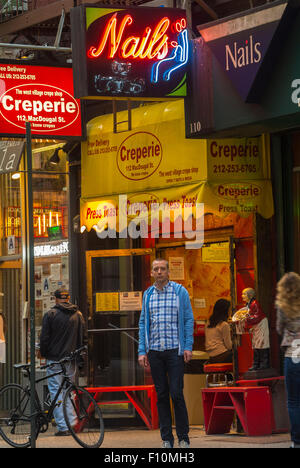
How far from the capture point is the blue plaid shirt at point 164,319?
1088 cm

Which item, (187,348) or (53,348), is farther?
(53,348)

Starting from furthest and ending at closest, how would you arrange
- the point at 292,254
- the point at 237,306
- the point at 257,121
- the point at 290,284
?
the point at 237,306 < the point at 292,254 < the point at 257,121 < the point at 290,284

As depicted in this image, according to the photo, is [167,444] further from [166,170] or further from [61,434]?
[166,170]

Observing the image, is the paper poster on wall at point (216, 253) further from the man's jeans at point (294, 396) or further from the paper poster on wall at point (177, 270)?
the man's jeans at point (294, 396)

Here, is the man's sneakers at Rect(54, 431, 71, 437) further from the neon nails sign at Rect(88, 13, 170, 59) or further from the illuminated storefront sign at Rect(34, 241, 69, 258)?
the neon nails sign at Rect(88, 13, 170, 59)

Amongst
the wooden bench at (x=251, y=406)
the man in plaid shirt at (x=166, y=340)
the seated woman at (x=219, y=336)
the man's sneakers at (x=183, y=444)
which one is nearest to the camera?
the man's sneakers at (x=183, y=444)

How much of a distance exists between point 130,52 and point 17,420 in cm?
479

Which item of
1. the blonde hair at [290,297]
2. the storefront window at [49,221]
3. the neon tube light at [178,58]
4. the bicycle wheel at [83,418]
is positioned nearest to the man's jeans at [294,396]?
the blonde hair at [290,297]

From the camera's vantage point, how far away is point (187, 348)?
10.8 m

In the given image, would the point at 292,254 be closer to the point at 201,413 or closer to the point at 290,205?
the point at 290,205

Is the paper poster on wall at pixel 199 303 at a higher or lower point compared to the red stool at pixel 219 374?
higher

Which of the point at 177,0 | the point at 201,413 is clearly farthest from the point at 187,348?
the point at 177,0

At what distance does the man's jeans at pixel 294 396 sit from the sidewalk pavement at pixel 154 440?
3.35 feet

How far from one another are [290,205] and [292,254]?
635 millimetres
